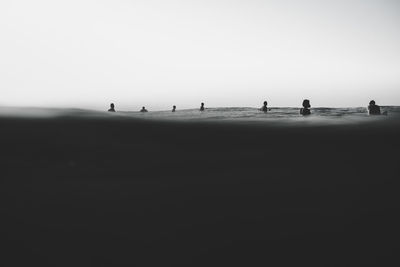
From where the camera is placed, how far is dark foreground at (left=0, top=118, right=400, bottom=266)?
3.92m

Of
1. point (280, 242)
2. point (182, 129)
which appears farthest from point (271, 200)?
point (182, 129)

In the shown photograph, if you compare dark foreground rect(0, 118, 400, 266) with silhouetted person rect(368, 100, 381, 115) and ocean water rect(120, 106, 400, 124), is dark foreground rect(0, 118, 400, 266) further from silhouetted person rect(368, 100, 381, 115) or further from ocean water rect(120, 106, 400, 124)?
silhouetted person rect(368, 100, 381, 115)

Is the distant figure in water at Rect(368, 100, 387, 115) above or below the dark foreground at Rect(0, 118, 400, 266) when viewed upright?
above

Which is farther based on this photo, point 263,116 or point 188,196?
point 263,116

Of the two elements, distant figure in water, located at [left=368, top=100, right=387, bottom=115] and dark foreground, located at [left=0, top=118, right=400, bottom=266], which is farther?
distant figure in water, located at [left=368, top=100, right=387, bottom=115]

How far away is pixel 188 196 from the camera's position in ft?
19.0

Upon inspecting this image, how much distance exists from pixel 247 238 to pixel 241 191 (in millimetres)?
1897

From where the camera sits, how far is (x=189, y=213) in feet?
16.5

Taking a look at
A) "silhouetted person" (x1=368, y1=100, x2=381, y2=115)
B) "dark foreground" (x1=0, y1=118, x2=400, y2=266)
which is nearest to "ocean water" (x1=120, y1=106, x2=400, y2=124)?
"silhouetted person" (x1=368, y1=100, x2=381, y2=115)

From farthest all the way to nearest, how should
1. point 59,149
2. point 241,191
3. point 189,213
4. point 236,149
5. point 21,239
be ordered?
point 236,149
point 59,149
point 241,191
point 189,213
point 21,239

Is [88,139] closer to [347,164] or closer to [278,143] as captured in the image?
[278,143]

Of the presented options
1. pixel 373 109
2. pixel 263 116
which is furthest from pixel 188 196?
pixel 373 109

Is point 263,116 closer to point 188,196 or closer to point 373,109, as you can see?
point 373,109

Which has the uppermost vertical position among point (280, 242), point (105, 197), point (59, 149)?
point (59, 149)
